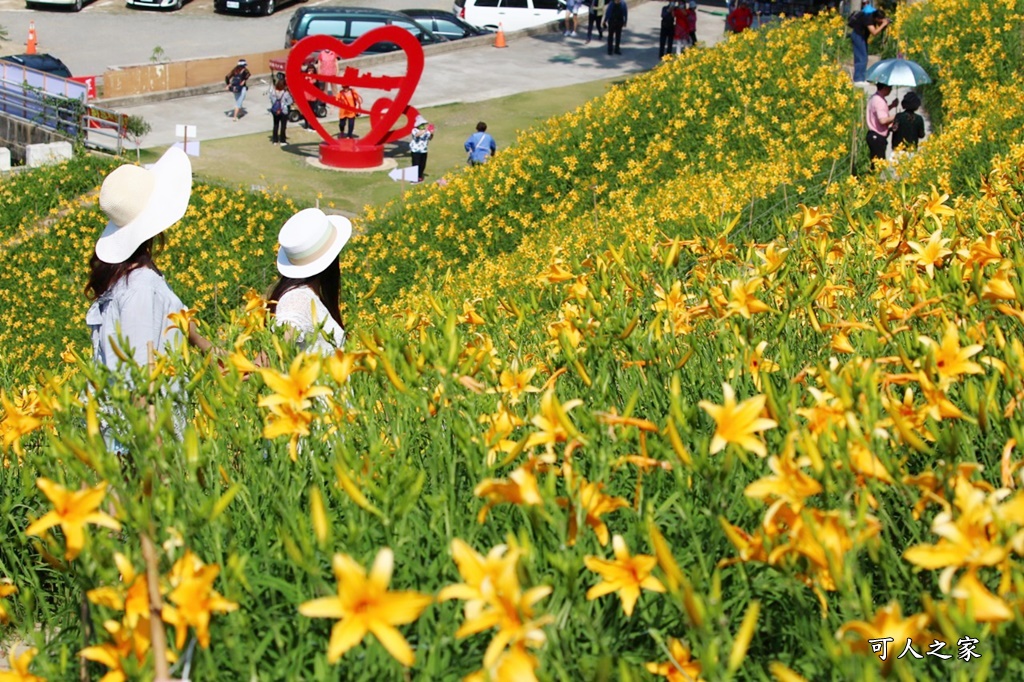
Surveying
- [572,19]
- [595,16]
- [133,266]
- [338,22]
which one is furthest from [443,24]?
[133,266]

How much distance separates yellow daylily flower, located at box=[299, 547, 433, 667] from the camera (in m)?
1.65

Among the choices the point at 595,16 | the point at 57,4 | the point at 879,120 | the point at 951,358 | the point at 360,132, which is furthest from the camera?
the point at 57,4

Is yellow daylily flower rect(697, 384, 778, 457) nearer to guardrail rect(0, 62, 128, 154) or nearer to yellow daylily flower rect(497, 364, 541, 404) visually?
yellow daylily flower rect(497, 364, 541, 404)

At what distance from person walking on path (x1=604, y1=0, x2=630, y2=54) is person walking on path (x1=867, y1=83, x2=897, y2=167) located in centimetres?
1115

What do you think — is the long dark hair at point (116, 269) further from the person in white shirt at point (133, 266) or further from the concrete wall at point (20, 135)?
the concrete wall at point (20, 135)

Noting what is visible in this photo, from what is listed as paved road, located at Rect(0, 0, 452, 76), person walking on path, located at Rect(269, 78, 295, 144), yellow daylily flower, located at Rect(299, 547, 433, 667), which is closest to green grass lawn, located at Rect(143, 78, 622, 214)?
person walking on path, located at Rect(269, 78, 295, 144)

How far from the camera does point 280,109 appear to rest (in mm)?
16797

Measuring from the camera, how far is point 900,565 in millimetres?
2061

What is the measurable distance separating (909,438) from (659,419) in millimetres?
786

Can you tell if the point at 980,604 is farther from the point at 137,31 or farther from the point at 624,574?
the point at 137,31

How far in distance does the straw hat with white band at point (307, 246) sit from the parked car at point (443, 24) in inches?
771

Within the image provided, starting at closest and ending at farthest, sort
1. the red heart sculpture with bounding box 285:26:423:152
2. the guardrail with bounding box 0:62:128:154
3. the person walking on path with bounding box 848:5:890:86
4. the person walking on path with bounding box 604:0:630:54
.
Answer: the person walking on path with bounding box 848:5:890:86 < the red heart sculpture with bounding box 285:26:423:152 < the guardrail with bounding box 0:62:128:154 < the person walking on path with bounding box 604:0:630:54

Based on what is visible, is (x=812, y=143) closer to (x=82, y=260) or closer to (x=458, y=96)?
(x=82, y=260)

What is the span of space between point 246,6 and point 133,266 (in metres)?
25.7
